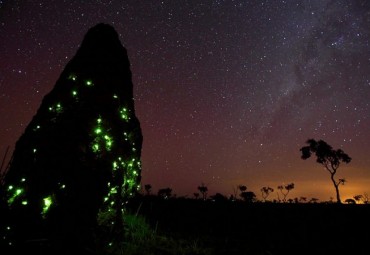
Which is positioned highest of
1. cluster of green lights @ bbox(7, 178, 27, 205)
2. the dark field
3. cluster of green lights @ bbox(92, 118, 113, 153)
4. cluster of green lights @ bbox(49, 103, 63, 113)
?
cluster of green lights @ bbox(49, 103, 63, 113)

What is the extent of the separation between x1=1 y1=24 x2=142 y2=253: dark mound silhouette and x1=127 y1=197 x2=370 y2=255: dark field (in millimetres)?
1596

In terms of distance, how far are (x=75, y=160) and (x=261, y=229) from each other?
16.6 feet

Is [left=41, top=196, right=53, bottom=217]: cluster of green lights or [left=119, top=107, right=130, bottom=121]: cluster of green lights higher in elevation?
[left=119, top=107, right=130, bottom=121]: cluster of green lights

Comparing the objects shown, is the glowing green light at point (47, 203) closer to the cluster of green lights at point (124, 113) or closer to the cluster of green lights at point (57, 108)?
the cluster of green lights at point (57, 108)

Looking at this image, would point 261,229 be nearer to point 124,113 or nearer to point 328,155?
point 124,113

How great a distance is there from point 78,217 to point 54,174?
2.67 ft

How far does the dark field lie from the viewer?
526 cm

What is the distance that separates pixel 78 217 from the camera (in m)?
4.38

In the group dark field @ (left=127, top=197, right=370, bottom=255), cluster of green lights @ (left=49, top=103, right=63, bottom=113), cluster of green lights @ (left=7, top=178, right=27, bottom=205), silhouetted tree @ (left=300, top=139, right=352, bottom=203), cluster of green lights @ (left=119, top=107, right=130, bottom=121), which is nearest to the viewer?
cluster of green lights @ (left=7, top=178, right=27, bottom=205)

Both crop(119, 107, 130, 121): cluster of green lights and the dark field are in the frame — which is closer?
the dark field

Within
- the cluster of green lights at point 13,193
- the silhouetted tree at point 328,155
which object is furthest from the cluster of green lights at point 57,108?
the silhouetted tree at point 328,155

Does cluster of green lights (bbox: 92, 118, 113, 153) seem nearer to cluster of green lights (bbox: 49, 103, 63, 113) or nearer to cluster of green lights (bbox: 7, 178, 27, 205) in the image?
cluster of green lights (bbox: 49, 103, 63, 113)

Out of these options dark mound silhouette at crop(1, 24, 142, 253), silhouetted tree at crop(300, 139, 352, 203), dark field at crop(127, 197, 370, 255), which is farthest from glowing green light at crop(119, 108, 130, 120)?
silhouetted tree at crop(300, 139, 352, 203)

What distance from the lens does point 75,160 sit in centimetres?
453
